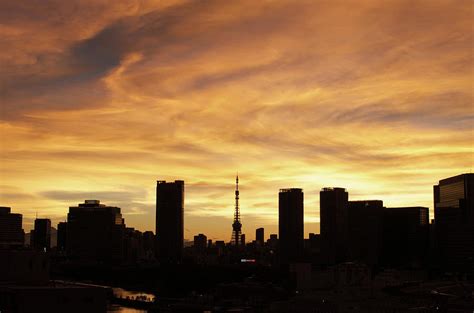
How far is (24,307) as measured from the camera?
34188 mm

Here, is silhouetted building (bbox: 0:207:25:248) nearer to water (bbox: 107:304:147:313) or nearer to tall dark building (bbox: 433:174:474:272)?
water (bbox: 107:304:147:313)

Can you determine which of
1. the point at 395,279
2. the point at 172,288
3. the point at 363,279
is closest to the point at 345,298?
the point at 363,279

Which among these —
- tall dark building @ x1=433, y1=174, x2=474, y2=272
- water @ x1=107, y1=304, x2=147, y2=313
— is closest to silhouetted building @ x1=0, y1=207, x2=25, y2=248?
water @ x1=107, y1=304, x2=147, y2=313

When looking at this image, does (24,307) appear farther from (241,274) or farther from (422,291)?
(241,274)

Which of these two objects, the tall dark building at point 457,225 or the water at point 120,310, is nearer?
the water at point 120,310

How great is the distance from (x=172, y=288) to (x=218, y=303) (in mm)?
62190

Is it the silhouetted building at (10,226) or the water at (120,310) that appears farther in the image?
the silhouetted building at (10,226)

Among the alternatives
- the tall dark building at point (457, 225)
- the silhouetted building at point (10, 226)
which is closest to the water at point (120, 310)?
the silhouetted building at point (10, 226)

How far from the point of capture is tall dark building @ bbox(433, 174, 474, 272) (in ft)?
570

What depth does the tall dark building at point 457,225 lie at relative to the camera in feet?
570

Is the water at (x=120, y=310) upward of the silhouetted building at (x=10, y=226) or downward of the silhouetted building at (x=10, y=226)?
downward

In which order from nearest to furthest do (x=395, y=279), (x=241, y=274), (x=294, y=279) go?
(x=395, y=279)
(x=294, y=279)
(x=241, y=274)

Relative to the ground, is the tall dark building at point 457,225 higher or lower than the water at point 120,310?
higher

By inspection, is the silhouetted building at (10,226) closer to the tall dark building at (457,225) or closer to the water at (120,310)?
the water at (120,310)
